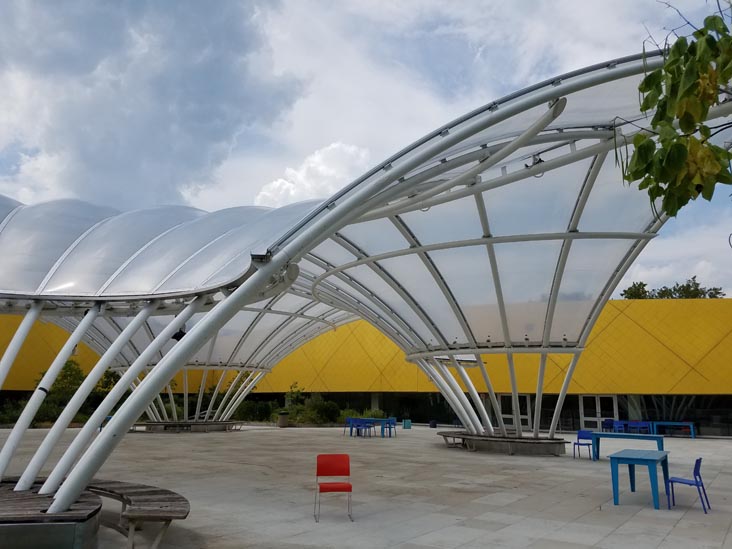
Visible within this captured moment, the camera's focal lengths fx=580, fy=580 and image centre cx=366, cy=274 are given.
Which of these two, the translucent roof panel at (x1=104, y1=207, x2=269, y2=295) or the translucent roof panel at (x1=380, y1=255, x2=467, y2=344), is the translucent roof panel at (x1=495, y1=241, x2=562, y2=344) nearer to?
the translucent roof panel at (x1=380, y1=255, x2=467, y2=344)

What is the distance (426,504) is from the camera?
39.1 ft

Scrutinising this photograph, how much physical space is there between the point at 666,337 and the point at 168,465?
3347 cm

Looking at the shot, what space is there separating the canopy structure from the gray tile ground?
9.33ft

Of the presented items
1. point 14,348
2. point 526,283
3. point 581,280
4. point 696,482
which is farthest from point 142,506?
point 581,280

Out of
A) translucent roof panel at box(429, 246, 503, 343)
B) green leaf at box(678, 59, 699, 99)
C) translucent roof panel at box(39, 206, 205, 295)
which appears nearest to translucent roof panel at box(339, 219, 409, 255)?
translucent roof panel at box(429, 246, 503, 343)

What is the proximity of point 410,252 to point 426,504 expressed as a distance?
9626 mm

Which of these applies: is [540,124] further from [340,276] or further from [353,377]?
[353,377]

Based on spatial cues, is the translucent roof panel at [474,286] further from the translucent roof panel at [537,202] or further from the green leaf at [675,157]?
the green leaf at [675,157]

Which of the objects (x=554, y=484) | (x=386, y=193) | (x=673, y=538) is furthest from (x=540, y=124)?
(x=554, y=484)

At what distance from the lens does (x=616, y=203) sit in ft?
58.9

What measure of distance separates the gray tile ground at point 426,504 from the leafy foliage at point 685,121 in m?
6.97

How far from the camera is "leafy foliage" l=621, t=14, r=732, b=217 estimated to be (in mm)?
2982

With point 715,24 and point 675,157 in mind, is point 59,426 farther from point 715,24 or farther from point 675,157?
point 715,24

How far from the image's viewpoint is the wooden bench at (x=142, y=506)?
24.5 feet
